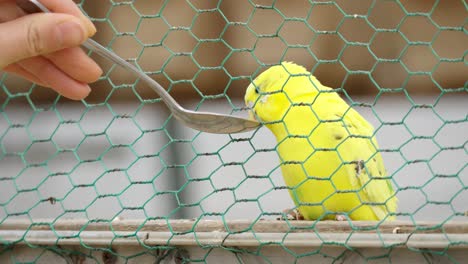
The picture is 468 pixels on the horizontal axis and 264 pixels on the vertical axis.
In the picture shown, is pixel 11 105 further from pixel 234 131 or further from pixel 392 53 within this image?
pixel 234 131

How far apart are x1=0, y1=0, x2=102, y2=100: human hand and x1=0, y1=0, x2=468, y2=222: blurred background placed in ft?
1.93

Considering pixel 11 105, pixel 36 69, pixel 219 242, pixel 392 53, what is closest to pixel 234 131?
pixel 219 242

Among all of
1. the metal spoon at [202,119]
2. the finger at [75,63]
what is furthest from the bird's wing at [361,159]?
the finger at [75,63]

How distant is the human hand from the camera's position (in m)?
0.88

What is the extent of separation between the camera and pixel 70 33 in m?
0.89

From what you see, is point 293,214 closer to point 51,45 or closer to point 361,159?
point 361,159

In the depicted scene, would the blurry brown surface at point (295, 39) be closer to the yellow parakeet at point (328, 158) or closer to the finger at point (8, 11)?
the yellow parakeet at point (328, 158)

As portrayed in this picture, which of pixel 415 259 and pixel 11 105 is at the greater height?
pixel 415 259

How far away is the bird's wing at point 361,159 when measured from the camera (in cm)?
126

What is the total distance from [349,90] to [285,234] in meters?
1.45

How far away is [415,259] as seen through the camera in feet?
3.14

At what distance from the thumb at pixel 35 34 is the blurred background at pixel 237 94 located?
2.33ft

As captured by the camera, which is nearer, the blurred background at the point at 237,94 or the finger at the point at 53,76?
the finger at the point at 53,76

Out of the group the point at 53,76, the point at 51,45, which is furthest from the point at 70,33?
the point at 53,76
